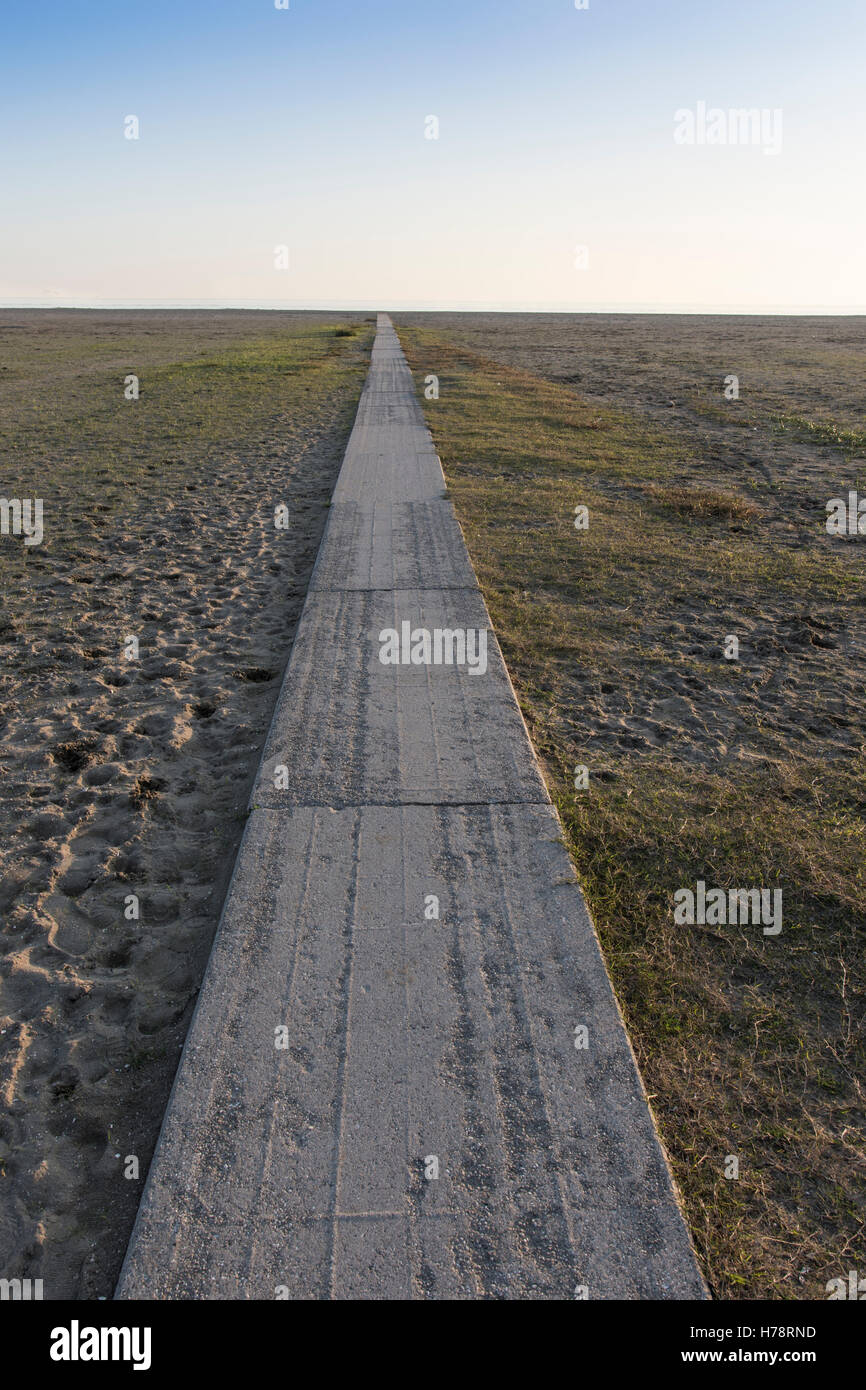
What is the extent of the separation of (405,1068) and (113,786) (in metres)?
2.19

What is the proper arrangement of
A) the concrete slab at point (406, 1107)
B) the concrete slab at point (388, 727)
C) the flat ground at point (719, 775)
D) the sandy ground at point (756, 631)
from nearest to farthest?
the concrete slab at point (406, 1107) < the flat ground at point (719, 775) < the concrete slab at point (388, 727) < the sandy ground at point (756, 631)

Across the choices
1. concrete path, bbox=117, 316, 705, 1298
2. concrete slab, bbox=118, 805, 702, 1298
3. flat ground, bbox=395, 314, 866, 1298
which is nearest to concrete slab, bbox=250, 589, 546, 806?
concrete path, bbox=117, 316, 705, 1298

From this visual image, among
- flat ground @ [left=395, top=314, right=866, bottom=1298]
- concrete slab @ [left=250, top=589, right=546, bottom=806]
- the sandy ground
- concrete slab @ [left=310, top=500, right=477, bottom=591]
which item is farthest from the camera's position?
concrete slab @ [left=310, top=500, right=477, bottom=591]

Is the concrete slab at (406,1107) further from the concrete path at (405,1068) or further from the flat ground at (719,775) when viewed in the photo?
the flat ground at (719,775)

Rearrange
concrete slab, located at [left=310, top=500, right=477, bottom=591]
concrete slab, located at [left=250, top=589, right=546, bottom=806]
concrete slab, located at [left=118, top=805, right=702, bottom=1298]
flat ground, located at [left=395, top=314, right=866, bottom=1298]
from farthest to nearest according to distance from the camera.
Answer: concrete slab, located at [left=310, top=500, right=477, bottom=591]
concrete slab, located at [left=250, top=589, right=546, bottom=806]
flat ground, located at [left=395, top=314, right=866, bottom=1298]
concrete slab, located at [left=118, top=805, right=702, bottom=1298]

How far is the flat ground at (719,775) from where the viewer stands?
7.23 ft

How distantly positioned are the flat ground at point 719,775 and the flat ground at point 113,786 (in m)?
1.53

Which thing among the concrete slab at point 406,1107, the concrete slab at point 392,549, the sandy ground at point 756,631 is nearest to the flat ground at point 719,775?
the sandy ground at point 756,631

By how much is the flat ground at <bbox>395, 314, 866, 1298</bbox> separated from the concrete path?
223 millimetres

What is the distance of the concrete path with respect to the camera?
1.89m

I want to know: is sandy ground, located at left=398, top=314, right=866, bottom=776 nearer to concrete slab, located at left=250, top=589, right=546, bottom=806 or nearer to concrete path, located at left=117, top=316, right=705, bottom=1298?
concrete slab, located at left=250, top=589, right=546, bottom=806

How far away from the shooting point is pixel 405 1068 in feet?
7.59

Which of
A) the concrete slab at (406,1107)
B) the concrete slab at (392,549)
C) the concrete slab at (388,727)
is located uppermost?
the concrete slab at (392,549)

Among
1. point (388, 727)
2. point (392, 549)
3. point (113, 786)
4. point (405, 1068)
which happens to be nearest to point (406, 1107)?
point (405, 1068)
